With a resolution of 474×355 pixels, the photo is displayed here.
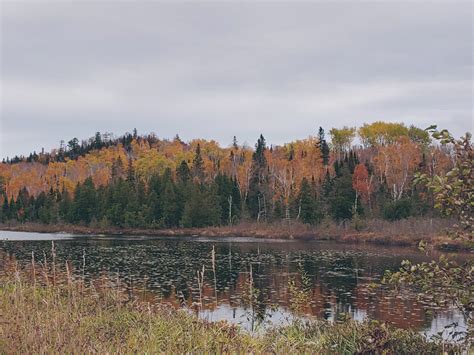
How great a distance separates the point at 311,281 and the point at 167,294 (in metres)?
9.66

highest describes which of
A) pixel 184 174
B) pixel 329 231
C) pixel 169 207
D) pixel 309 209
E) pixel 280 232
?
pixel 184 174

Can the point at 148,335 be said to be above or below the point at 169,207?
below

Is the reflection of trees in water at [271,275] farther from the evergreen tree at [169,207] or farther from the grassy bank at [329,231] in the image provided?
the evergreen tree at [169,207]

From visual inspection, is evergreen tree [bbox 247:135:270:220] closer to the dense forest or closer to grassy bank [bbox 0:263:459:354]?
the dense forest

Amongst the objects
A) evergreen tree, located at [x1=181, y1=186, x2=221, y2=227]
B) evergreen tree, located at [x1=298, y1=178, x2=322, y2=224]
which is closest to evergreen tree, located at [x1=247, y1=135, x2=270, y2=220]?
evergreen tree, located at [x1=181, y1=186, x2=221, y2=227]

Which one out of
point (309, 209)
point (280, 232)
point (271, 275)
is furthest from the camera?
point (309, 209)

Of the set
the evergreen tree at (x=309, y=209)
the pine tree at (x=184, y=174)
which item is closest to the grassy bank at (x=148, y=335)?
the evergreen tree at (x=309, y=209)

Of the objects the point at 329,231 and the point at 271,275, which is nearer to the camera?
the point at 271,275

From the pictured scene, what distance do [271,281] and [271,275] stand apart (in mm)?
2558

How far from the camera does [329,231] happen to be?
6912 cm

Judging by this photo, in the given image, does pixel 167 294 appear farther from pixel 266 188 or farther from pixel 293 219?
pixel 266 188

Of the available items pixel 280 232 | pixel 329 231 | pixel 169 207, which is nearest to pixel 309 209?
pixel 280 232

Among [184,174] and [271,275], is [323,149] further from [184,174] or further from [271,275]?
[271,275]

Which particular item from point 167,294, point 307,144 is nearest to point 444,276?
point 167,294
